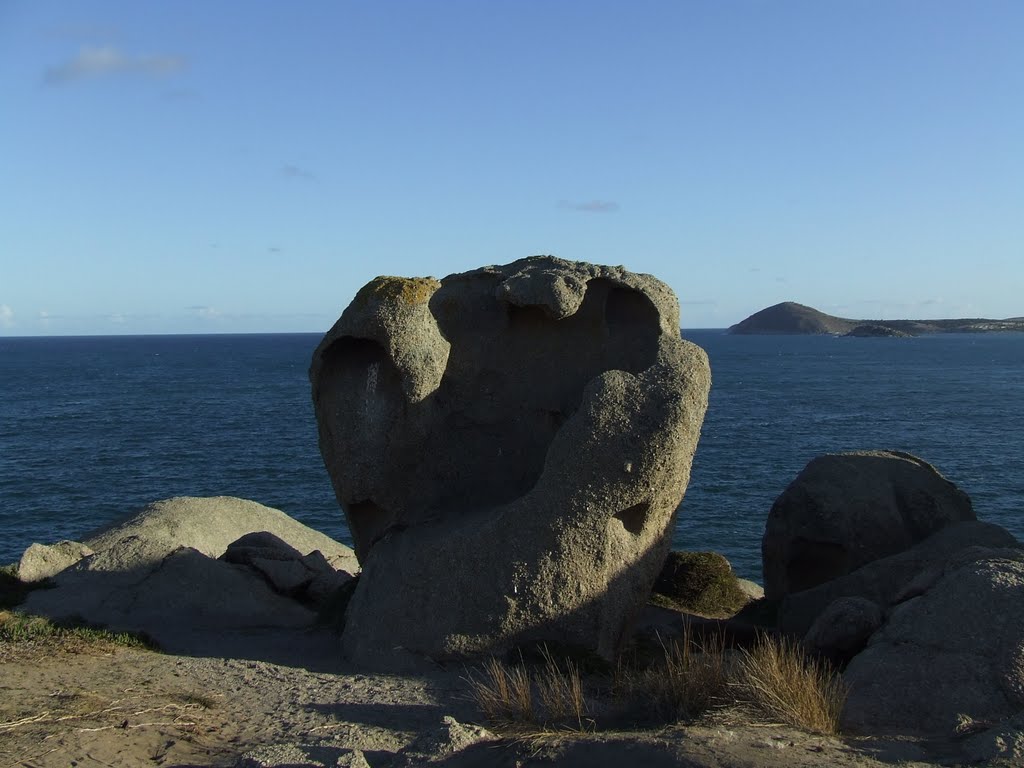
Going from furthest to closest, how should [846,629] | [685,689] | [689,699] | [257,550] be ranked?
[257,550] → [846,629] → [685,689] → [689,699]

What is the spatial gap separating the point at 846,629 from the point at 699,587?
6.87 metres

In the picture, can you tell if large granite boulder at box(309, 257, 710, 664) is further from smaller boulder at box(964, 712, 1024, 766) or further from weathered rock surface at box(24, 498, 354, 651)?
smaller boulder at box(964, 712, 1024, 766)

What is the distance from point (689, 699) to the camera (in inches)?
446

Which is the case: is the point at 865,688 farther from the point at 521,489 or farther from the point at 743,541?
the point at 743,541

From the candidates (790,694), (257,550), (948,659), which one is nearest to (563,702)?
(790,694)

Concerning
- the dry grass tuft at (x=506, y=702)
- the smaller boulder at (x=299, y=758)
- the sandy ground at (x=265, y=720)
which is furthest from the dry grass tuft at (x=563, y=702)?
the smaller boulder at (x=299, y=758)

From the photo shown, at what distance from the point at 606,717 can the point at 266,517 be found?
16.7m

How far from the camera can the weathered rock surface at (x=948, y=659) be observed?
456 inches

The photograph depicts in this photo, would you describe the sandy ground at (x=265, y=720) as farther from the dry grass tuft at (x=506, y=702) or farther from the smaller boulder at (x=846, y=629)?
the smaller boulder at (x=846, y=629)

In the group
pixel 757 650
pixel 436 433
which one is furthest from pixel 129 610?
pixel 757 650

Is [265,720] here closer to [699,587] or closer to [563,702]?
[563,702]

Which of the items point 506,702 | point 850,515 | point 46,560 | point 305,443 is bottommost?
point 305,443

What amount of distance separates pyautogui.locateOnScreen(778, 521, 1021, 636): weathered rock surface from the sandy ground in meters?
5.85

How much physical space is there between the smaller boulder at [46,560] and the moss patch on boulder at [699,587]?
11478mm
